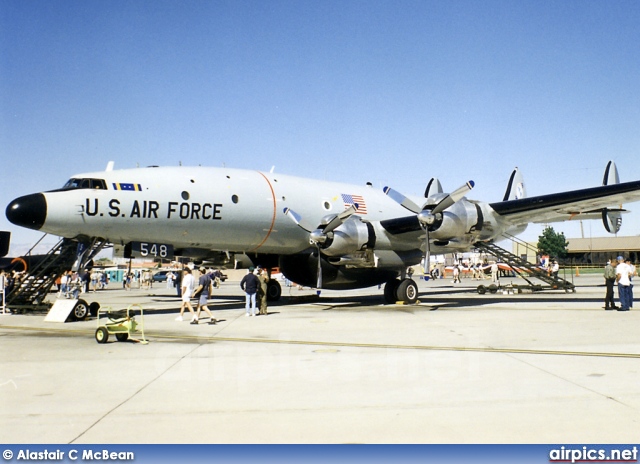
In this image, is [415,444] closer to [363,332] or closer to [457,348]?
[457,348]

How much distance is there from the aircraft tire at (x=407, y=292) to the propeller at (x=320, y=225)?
316 centimetres

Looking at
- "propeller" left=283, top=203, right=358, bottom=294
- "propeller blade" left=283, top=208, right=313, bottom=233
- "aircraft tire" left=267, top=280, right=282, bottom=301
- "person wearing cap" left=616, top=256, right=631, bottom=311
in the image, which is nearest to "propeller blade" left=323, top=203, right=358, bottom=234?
"propeller" left=283, top=203, right=358, bottom=294

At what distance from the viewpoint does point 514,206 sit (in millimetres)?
17953

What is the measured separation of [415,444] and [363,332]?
7093mm

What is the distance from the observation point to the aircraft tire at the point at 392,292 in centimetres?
1934

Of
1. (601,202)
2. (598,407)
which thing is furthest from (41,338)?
→ (601,202)

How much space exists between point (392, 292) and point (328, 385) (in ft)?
43.1

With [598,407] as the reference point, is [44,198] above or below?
above

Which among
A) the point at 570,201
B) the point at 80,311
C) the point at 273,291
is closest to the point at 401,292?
the point at 273,291

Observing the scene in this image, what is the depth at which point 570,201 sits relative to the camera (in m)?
17.4

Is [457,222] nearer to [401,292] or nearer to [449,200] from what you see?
[449,200]

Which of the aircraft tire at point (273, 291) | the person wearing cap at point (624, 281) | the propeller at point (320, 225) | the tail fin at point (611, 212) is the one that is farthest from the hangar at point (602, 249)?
the propeller at point (320, 225)

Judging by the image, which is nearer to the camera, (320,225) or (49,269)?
(49,269)

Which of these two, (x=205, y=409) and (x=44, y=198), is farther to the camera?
(x=44, y=198)
